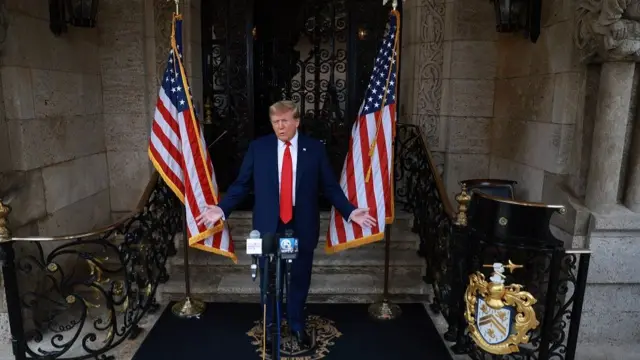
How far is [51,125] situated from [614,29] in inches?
181

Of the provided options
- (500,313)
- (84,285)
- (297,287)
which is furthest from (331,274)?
(84,285)

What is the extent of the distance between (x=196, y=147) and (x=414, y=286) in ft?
7.98

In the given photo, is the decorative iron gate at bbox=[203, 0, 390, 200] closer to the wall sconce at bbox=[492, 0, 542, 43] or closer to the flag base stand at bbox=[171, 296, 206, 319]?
the wall sconce at bbox=[492, 0, 542, 43]

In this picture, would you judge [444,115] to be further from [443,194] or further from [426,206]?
[443,194]

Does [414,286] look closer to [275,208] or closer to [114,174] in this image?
[275,208]

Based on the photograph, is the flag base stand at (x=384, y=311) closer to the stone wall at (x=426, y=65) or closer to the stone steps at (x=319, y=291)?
the stone steps at (x=319, y=291)

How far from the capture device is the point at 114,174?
522cm

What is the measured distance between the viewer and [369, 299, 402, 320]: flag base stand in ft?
13.5

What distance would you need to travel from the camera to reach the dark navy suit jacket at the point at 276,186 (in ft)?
10.5

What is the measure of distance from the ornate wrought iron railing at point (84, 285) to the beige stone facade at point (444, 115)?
1.75 ft

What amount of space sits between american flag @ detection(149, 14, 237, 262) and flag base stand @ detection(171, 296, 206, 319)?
742mm

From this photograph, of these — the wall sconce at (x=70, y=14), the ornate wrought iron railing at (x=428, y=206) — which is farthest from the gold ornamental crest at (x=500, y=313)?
the wall sconce at (x=70, y=14)

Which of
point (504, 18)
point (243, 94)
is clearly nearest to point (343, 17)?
point (243, 94)

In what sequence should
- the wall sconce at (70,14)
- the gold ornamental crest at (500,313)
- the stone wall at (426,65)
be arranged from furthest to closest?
1. the stone wall at (426,65)
2. the wall sconce at (70,14)
3. the gold ornamental crest at (500,313)
